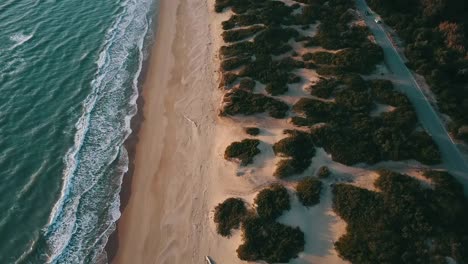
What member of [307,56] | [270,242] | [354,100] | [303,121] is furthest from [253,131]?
[307,56]

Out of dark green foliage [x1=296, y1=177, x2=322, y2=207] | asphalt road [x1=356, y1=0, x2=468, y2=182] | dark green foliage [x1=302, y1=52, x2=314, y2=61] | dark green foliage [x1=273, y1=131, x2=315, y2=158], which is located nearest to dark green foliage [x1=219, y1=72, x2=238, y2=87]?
dark green foliage [x1=302, y1=52, x2=314, y2=61]

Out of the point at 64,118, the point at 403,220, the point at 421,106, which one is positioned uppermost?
the point at 64,118

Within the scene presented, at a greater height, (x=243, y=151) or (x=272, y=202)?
(x=243, y=151)

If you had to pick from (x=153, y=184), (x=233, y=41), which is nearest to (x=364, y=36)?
(x=233, y=41)

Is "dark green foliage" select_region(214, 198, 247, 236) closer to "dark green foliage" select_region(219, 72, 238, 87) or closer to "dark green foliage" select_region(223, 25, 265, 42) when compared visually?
"dark green foliage" select_region(219, 72, 238, 87)

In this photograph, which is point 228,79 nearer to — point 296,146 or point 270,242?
point 296,146

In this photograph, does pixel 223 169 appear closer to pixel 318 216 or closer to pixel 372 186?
pixel 318 216

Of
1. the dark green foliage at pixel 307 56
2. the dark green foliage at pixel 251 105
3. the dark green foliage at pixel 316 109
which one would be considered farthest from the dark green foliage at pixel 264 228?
the dark green foliage at pixel 307 56

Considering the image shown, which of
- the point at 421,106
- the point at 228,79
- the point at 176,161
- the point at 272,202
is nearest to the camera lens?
the point at 272,202
